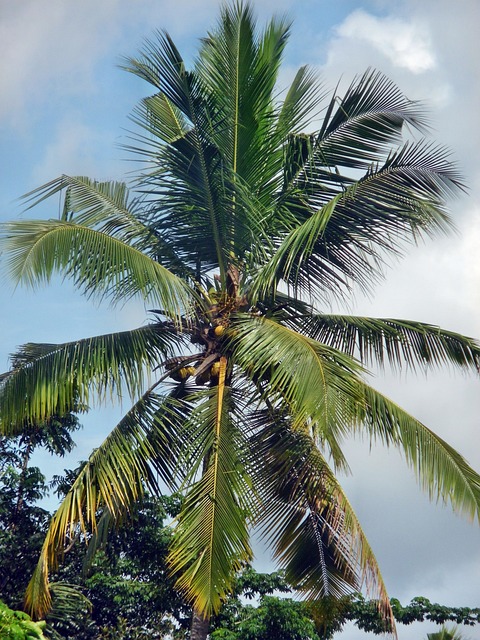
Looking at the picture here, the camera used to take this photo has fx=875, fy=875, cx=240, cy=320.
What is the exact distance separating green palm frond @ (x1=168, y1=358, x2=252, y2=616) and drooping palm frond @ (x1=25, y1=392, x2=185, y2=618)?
2.23 feet

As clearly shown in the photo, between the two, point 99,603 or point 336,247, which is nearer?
point 336,247

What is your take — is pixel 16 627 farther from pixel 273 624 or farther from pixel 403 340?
pixel 273 624

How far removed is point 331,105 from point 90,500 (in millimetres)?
4942

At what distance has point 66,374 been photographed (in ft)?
29.3

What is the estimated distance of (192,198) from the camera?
375 inches

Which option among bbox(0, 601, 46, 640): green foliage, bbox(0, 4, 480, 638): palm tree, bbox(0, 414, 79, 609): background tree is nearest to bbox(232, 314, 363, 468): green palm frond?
bbox(0, 4, 480, 638): palm tree

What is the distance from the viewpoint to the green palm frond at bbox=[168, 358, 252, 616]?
7613 millimetres

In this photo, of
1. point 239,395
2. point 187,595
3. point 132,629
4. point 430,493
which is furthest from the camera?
point 132,629

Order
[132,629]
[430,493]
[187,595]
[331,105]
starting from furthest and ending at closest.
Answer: [132,629]
[331,105]
[430,493]
[187,595]

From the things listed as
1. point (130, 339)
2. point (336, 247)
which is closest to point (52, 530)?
point (130, 339)

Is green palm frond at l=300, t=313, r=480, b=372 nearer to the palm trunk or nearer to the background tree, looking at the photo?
the palm trunk

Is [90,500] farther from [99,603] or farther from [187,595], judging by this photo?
[99,603]

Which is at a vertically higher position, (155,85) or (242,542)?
(155,85)

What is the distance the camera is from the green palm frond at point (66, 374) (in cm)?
887
